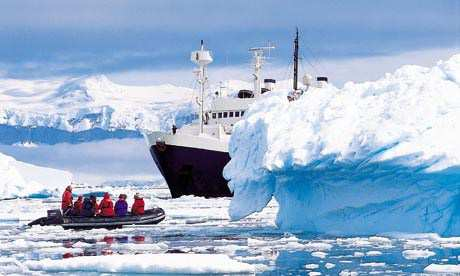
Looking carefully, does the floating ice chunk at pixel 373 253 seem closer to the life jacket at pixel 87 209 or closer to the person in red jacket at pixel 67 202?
Answer: the life jacket at pixel 87 209

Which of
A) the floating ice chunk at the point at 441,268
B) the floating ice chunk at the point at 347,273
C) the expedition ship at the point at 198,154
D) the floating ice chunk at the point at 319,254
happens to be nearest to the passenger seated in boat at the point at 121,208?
the floating ice chunk at the point at 319,254

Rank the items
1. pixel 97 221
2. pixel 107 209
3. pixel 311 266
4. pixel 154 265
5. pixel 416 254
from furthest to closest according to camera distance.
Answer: pixel 107 209 → pixel 97 221 → pixel 416 254 → pixel 311 266 → pixel 154 265

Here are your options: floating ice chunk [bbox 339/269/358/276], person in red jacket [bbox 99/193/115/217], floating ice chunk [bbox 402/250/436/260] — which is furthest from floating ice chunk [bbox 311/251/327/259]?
person in red jacket [bbox 99/193/115/217]

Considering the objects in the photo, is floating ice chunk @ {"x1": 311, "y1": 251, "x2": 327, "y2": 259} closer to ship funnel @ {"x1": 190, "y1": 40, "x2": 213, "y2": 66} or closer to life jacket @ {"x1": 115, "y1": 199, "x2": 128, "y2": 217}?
life jacket @ {"x1": 115, "y1": 199, "x2": 128, "y2": 217}

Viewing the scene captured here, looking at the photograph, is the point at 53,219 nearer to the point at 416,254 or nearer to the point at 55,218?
the point at 55,218

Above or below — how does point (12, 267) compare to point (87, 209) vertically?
below

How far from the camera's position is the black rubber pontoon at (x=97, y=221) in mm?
24672

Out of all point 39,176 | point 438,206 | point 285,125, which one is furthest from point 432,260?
point 39,176

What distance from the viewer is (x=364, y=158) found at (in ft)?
61.4

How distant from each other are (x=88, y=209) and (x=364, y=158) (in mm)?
8877

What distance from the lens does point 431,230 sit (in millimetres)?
18969

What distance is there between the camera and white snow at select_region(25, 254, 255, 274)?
1424cm

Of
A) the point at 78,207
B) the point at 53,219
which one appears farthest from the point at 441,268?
the point at 53,219

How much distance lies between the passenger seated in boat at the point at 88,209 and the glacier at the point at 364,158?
14.4 ft
